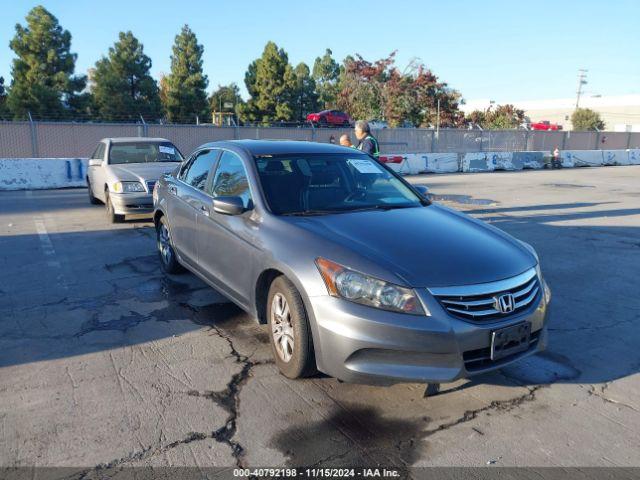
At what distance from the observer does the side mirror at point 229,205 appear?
13.4 feet

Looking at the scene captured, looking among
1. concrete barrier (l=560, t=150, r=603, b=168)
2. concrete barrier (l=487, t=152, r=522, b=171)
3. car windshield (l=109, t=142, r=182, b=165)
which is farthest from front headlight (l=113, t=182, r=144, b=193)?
concrete barrier (l=560, t=150, r=603, b=168)

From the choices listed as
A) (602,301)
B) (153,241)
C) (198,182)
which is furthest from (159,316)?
(602,301)

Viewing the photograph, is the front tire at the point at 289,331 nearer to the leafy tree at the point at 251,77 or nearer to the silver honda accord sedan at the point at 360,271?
the silver honda accord sedan at the point at 360,271

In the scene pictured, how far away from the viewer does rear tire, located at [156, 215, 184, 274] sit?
19.9 feet

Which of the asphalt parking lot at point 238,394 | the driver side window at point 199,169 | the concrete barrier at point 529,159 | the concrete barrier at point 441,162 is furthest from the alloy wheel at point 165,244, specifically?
the concrete barrier at point 529,159

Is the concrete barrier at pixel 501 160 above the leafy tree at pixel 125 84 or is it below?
below

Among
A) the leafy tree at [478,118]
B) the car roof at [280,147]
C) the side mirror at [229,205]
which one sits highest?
the leafy tree at [478,118]

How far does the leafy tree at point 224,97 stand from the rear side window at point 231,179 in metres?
52.8

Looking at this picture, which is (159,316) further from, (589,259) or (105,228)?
(589,259)

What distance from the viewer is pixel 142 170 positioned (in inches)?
378

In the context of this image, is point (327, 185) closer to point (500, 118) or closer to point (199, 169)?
point (199, 169)

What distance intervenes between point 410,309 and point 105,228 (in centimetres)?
758

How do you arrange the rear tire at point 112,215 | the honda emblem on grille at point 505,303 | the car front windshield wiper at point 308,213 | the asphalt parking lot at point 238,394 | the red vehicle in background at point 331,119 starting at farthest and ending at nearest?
1. the red vehicle in background at point 331,119
2. the rear tire at point 112,215
3. the car front windshield wiper at point 308,213
4. the honda emblem on grille at point 505,303
5. the asphalt parking lot at point 238,394

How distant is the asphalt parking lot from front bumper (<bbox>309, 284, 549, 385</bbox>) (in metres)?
0.36
